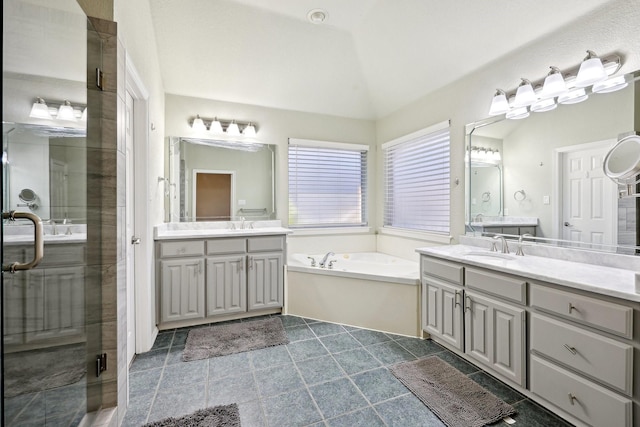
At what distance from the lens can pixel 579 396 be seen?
57.3 inches

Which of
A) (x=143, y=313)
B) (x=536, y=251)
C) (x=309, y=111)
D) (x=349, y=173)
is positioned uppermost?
(x=309, y=111)

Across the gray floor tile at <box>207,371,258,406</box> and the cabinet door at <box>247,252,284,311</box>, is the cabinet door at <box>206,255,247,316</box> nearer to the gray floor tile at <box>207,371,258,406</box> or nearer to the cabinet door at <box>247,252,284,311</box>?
the cabinet door at <box>247,252,284,311</box>

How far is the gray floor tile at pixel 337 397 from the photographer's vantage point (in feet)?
5.48

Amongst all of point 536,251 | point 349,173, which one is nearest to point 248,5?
point 349,173

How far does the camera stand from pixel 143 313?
2.33m

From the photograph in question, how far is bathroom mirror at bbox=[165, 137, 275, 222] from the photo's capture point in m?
3.25

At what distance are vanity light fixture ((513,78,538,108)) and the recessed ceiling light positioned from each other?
72.7 inches

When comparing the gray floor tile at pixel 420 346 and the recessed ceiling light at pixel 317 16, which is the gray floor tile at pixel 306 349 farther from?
the recessed ceiling light at pixel 317 16

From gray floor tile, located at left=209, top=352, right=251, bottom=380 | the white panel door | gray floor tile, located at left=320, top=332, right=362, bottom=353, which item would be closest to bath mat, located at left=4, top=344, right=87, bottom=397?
gray floor tile, located at left=209, top=352, right=251, bottom=380

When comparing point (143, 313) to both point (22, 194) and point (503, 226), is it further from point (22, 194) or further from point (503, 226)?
point (503, 226)

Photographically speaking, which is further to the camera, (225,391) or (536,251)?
(536,251)

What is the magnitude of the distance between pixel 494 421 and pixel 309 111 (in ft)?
11.7

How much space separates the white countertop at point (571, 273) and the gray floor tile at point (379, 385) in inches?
38.4

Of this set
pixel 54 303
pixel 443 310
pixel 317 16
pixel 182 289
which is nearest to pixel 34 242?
pixel 54 303
